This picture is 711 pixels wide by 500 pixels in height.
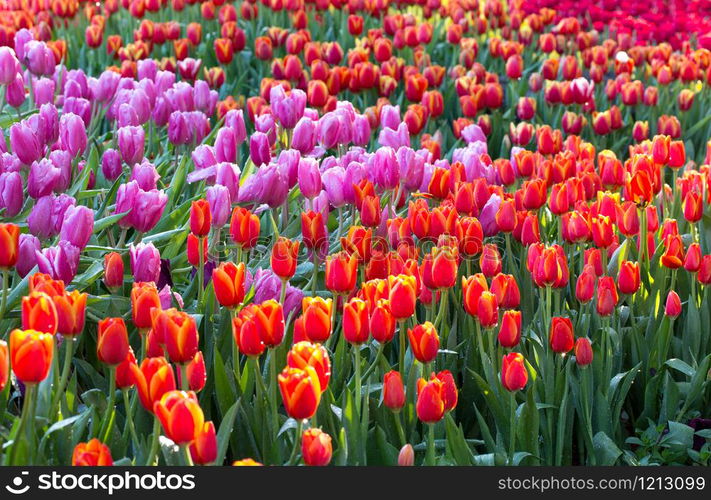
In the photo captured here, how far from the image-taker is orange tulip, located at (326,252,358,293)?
228 centimetres

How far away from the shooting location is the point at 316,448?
172cm

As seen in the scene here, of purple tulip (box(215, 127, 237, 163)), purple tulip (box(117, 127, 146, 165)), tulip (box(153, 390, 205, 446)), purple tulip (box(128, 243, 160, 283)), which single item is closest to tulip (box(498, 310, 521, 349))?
purple tulip (box(128, 243, 160, 283))

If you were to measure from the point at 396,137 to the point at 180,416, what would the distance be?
2.16 m

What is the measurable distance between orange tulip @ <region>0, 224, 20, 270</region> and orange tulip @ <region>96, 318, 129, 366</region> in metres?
0.36

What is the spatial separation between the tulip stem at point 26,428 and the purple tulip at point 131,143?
1498mm

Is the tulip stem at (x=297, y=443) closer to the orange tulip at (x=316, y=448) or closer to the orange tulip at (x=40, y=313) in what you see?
the orange tulip at (x=316, y=448)

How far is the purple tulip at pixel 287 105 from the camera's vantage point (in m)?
3.64

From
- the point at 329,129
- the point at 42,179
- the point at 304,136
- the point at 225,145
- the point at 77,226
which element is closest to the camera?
the point at 77,226

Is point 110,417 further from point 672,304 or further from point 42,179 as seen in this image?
point 672,304

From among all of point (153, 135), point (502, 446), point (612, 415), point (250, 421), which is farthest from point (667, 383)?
point (153, 135)

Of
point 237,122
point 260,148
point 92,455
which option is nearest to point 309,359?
point 92,455

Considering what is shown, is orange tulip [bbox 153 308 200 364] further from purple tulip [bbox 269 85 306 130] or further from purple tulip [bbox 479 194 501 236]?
purple tulip [bbox 269 85 306 130]

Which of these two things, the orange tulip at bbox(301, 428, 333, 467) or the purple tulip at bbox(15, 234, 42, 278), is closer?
the orange tulip at bbox(301, 428, 333, 467)

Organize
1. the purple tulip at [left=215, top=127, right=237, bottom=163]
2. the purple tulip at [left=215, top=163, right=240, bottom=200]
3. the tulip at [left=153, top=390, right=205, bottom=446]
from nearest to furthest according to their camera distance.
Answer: the tulip at [left=153, top=390, right=205, bottom=446] → the purple tulip at [left=215, top=163, right=240, bottom=200] → the purple tulip at [left=215, top=127, right=237, bottom=163]
